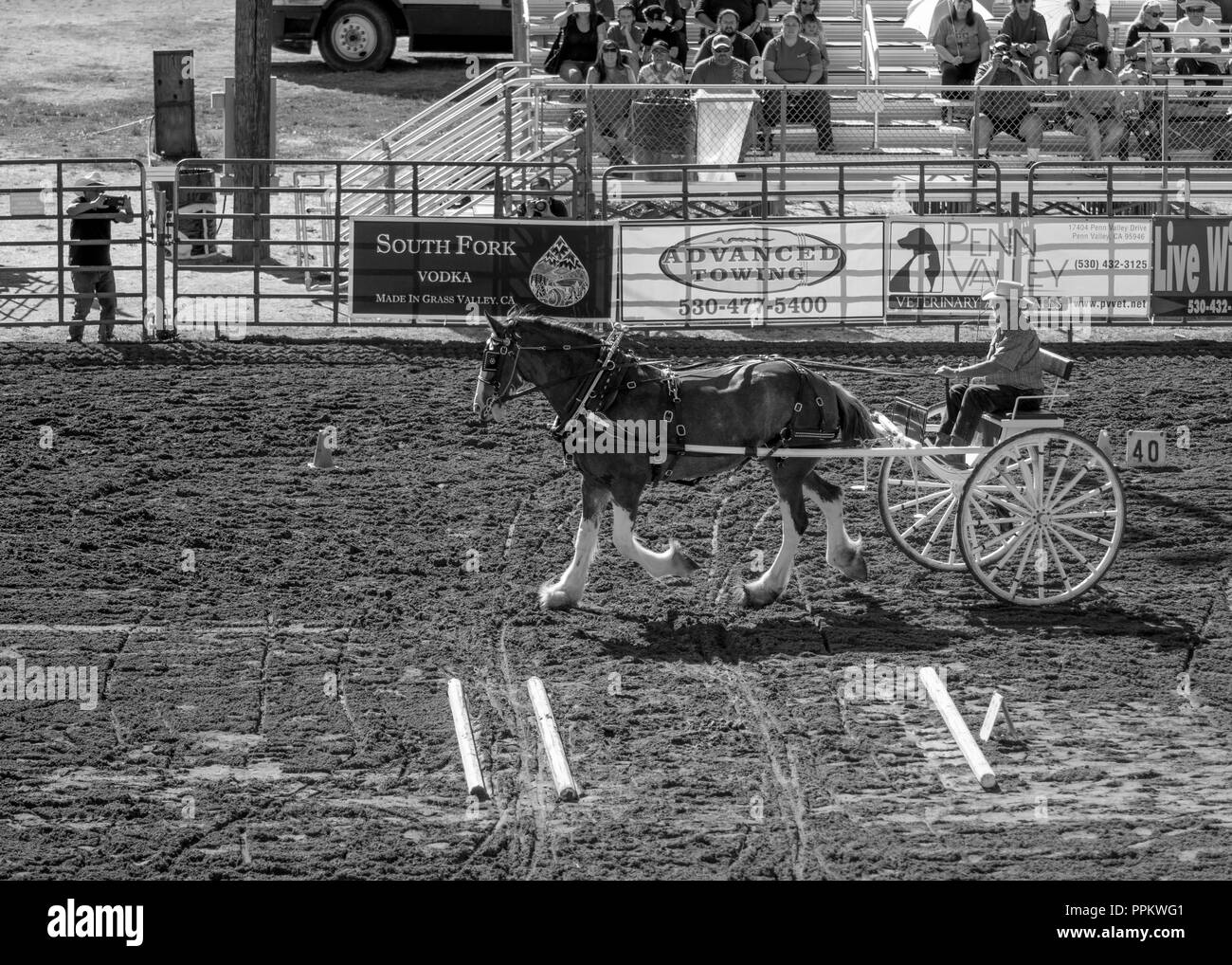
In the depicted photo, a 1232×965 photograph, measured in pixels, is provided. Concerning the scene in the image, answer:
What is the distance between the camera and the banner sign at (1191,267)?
17.5 metres

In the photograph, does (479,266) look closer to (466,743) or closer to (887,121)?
(887,121)

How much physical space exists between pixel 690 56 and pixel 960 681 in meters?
16.1

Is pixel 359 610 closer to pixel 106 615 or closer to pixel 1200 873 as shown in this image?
pixel 106 615

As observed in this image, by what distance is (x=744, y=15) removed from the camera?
2330cm

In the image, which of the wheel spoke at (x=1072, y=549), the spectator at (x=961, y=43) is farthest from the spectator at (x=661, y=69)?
the wheel spoke at (x=1072, y=549)

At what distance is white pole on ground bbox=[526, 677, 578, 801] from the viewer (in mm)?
7828

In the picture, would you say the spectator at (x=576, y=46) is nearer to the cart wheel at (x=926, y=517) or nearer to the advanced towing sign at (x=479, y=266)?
the advanced towing sign at (x=479, y=266)

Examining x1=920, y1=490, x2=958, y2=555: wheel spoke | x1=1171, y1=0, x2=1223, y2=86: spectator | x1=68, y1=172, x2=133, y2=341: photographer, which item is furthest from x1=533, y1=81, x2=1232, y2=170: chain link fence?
x1=920, y1=490, x2=958, y2=555: wheel spoke

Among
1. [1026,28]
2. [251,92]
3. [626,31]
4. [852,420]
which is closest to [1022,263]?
[1026,28]

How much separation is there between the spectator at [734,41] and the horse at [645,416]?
→ 1205cm

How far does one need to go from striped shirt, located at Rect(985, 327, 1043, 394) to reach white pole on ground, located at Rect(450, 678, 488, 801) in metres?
3.84

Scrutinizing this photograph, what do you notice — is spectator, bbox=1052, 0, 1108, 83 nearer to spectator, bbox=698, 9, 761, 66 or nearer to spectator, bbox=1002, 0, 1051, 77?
spectator, bbox=1002, 0, 1051, 77

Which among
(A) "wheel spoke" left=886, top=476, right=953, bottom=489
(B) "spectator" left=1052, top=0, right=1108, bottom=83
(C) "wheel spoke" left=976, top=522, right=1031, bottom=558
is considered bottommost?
(C) "wheel spoke" left=976, top=522, right=1031, bottom=558

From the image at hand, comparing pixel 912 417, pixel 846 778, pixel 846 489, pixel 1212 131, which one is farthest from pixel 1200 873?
pixel 1212 131
